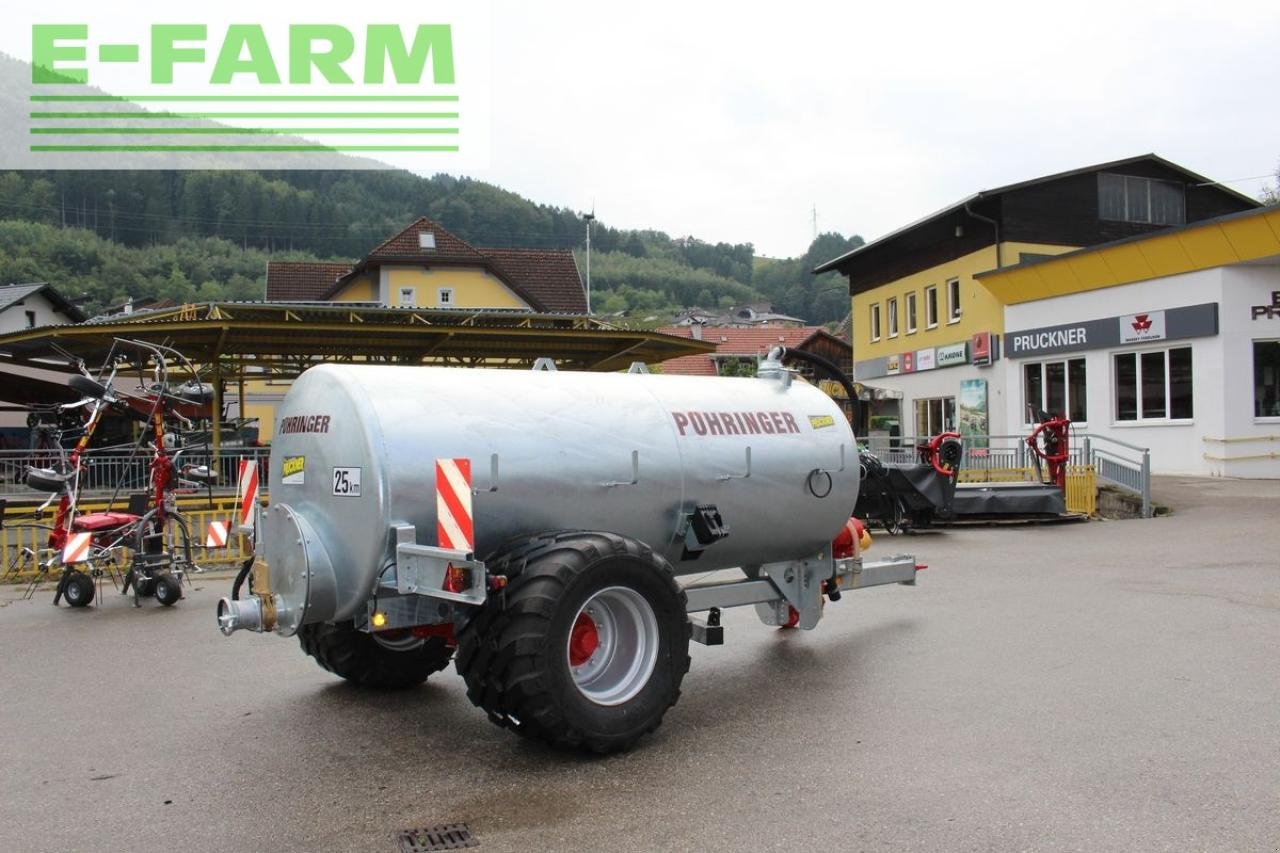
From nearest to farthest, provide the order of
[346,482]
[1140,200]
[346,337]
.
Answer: [346,482] → [346,337] → [1140,200]

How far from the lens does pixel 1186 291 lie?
2195 centimetres

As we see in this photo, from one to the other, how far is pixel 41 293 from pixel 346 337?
3449cm

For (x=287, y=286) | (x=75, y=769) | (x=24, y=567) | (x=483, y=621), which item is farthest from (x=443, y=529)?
(x=287, y=286)

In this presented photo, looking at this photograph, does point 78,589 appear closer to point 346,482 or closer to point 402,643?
point 402,643

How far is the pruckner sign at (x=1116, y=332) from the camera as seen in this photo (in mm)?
21562

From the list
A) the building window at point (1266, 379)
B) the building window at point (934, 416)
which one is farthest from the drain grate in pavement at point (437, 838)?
the building window at point (934, 416)

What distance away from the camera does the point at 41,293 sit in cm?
4862

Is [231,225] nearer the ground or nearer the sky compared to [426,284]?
nearer the sky

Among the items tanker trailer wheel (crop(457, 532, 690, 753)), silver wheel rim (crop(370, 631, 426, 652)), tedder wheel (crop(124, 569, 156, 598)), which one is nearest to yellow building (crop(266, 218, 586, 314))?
tedder wheel (crop(124, 569, 156, 598))

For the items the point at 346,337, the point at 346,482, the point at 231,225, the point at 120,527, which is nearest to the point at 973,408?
the point at 346,337

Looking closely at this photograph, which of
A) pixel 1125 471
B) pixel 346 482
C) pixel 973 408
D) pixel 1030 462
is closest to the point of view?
pixel 346 482

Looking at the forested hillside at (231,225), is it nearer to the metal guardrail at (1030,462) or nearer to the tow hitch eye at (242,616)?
the metal guardrail at (1030,462)

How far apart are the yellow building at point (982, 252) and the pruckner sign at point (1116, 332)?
1.69 metres

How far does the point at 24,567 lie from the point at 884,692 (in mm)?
10594
